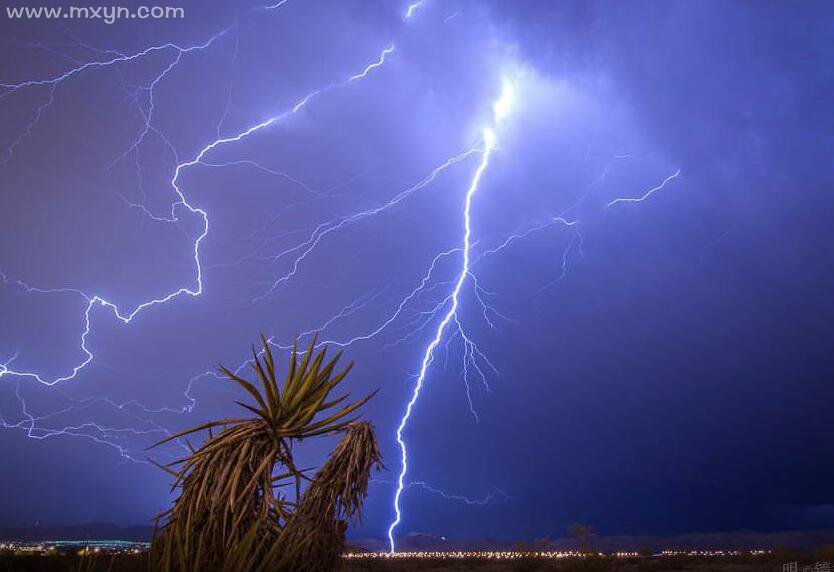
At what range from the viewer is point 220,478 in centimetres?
446

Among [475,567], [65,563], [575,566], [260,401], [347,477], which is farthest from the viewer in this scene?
[475,567]

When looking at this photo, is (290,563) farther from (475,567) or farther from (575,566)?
(475,567)

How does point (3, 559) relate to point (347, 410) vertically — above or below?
below

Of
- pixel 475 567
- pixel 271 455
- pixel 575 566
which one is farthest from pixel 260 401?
pixel 475 567

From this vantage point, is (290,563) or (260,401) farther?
(260,401)

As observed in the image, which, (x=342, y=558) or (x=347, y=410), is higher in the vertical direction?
(x=347, y=410)

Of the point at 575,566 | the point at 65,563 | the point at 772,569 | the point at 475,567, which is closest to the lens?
the point at 65,563

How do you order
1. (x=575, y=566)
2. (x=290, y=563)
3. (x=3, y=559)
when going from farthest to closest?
(x=575, y=566) < (x=3, y=559) < (x=290, y=563)

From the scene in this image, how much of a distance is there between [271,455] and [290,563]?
0.77 meters

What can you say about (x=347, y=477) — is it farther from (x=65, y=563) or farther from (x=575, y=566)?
(x=575, y=566)

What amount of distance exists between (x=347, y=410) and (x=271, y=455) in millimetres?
635

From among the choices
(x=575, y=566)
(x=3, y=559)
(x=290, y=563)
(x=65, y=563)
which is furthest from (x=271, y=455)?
(x=575, y=566)

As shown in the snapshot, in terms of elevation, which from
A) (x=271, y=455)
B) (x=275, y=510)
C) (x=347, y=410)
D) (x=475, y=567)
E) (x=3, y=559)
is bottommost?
(x=475, y=567)

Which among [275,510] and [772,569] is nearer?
[275,510]
